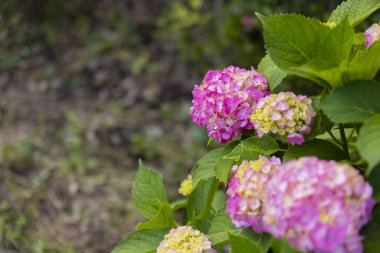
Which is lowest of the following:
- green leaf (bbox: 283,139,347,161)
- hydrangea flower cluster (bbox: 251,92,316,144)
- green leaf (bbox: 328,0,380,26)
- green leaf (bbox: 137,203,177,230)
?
green leaf (bbox: 137,203,177,230)

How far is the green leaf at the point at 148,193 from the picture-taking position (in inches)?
53.3

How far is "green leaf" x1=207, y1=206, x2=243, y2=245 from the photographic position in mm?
1042

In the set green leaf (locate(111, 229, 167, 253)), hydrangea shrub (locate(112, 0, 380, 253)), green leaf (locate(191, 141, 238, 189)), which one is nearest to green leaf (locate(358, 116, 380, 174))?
hydrangea shrub (locate(112, 0, 380, 253))

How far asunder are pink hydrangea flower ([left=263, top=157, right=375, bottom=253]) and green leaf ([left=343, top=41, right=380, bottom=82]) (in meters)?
0.20

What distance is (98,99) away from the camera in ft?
13.1

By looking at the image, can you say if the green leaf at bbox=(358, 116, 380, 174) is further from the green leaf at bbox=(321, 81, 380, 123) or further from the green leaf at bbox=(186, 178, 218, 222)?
the green leaf at bbox=(186, 178, 218, 222)

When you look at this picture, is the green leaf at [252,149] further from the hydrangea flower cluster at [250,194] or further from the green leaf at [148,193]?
the green leaf at [148,193]

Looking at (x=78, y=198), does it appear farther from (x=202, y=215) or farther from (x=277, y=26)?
(x=277, y=26)

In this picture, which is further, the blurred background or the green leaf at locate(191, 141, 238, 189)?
the blurred background

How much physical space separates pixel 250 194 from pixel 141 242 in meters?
0.38

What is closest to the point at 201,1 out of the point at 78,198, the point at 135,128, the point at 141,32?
the point at 141,32

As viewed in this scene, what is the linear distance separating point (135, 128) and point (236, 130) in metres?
2.57

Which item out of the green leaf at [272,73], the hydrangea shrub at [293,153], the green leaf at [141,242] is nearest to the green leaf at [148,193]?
the hydrangea shrub at [293,153]

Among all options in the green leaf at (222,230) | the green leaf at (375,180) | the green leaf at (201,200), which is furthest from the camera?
the green leaf at (201,200)
